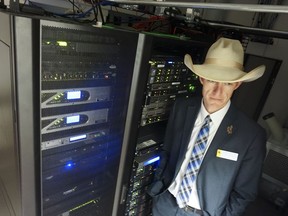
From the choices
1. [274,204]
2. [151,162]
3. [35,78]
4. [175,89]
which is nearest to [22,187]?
[35,78]

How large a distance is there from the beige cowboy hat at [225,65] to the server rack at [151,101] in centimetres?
13

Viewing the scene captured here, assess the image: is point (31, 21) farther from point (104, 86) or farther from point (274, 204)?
point (274, 204)

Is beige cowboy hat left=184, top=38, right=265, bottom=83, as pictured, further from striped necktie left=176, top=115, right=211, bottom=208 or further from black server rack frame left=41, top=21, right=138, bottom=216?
black server rack frame left=41, top=21, right=138, bottom=216

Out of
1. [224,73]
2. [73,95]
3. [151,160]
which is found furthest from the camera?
[151,160]

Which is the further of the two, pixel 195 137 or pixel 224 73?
pixel 195 137

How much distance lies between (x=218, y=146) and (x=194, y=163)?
0.46ft

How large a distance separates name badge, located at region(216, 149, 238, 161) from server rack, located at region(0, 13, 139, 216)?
43 cm

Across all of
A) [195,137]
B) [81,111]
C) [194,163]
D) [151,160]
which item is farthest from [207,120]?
[81,111]

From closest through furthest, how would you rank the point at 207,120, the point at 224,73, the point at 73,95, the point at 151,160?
the point at 73,95 < the point at 224,73 < the point at 207,120 < the point at 151,160

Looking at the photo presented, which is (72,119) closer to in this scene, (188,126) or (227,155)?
(188,126)

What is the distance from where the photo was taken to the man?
945 mm

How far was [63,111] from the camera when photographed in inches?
31.6

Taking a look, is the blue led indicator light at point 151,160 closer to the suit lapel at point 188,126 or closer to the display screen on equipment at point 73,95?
the suit lapel at point 188,126

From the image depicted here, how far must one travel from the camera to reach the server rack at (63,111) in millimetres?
639
